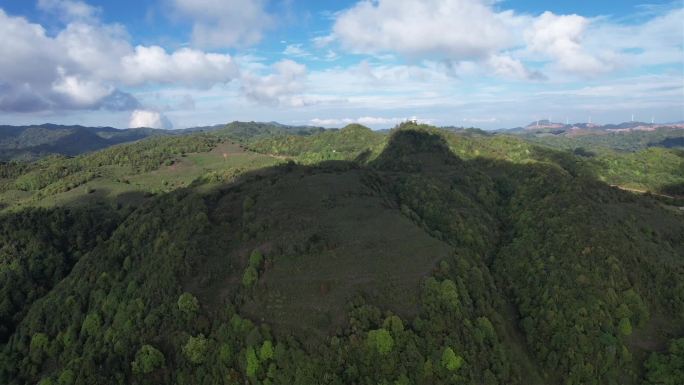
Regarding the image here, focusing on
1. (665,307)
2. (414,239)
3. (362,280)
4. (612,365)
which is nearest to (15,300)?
(362,280)

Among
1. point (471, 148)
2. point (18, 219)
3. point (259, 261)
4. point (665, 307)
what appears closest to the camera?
point (259, 261)

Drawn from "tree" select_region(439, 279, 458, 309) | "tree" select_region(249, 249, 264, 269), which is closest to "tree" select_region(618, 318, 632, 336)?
"tree" select_region(439, 279, 458, 309)

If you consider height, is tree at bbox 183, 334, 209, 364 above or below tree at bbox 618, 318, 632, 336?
above

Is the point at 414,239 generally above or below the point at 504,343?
above

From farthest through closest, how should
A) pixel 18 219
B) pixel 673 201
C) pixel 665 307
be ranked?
pixel 673 201
pixel 18 219
pixel 665 307

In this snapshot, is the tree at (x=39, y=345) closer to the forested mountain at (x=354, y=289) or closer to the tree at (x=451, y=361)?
the forested mountain at (x=354, y=289)

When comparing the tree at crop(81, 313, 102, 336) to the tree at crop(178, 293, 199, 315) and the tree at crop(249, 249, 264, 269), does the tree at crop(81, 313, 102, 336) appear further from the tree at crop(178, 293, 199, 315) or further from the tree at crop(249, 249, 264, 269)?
the tree at crop(249, 249, 264, 269)

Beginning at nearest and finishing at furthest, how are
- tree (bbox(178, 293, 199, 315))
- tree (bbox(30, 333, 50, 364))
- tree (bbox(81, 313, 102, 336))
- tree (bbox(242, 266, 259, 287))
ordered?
tree (bbox(178, 293, 199, 315)) → tree (bbox(242, 266, 259, 287)) → tree (bbox(81, 313, 102, 336)) → tree (bbox(30, 333, 50, 364))

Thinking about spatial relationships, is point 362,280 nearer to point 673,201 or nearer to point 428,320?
point 428,320

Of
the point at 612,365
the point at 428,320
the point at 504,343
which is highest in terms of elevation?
the point at 428,320
